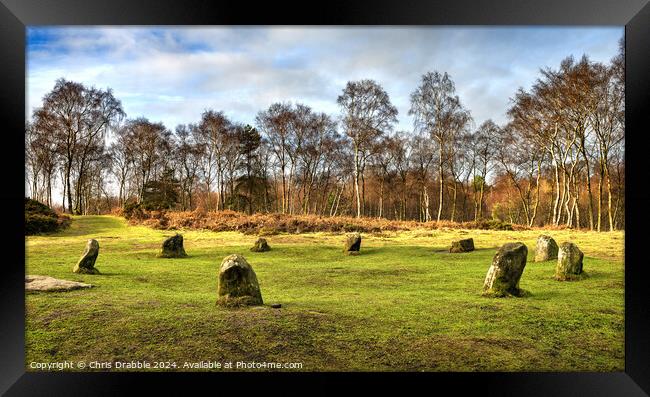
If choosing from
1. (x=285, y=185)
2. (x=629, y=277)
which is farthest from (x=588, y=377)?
(x=285, y=185)

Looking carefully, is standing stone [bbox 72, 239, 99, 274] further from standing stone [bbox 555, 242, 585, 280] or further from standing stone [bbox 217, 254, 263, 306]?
standing stone [bbox 555, 242, 585, 280]

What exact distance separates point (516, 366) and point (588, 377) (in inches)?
38.0

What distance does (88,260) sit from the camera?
5.93 m

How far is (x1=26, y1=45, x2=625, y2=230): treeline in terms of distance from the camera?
20.2 ft

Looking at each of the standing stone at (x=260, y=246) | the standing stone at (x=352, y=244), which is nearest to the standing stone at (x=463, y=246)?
the standing stone at (x=352, y=244)

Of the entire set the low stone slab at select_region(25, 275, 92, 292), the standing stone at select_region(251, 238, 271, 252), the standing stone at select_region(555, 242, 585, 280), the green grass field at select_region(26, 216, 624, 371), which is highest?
the standing stone at select_region(251, 238, 271, 252)

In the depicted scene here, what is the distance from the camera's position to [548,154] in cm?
701

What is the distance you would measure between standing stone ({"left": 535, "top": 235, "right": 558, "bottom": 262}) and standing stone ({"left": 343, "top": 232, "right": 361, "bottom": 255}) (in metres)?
2.98

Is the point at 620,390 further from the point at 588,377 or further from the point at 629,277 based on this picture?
→ the point at 629,277

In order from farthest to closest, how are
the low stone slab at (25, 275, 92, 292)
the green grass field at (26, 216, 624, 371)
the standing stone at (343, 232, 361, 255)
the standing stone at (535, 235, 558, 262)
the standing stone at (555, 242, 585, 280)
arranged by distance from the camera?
the standing stone at (343, 232, 361, 255) → the standing stone at (535, 235, 558, 262) → the standing stone at (555, 242, 585, 280) → the low stone slab at (25, 275, 92, 292) → the green grass field at (26, 216, 624, 371)

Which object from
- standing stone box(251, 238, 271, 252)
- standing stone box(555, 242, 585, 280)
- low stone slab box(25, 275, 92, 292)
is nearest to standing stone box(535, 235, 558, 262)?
standing stone box(555, 242, 585, 280)

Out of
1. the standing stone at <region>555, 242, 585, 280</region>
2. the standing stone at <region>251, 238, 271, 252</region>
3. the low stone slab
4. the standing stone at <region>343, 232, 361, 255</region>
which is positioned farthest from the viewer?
the standing stone at <region>343, 232, 361, 255</region>

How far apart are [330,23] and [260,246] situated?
3773 millimetres

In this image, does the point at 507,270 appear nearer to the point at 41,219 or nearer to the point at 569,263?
the point at 569,263
